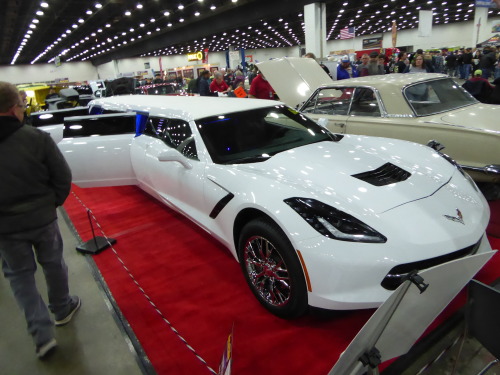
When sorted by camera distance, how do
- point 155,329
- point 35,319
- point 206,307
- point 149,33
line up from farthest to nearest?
point 149,33 < point 206,307 < point 155,329 < point 35,319

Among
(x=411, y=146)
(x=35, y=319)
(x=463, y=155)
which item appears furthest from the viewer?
(x=463, y=155)

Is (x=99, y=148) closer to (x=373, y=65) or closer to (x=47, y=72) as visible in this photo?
(x=373, y=65)

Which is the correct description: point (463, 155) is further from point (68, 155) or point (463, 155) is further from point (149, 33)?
point (149, 33)

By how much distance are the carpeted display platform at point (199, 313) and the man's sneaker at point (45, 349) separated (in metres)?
0.52

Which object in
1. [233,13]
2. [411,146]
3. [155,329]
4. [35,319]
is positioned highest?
[233,13]

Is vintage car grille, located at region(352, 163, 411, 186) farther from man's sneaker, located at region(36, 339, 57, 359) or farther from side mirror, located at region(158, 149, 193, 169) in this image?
man's sneaker, located at region(36, 339, 57, 359)

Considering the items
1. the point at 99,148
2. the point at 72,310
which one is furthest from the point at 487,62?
the point at 72,310

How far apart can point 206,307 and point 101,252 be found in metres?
1.60

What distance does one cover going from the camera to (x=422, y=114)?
4074 mm

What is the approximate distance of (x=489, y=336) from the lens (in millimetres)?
1293

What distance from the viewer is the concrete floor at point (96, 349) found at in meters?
2.04

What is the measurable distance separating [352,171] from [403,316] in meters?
1.51

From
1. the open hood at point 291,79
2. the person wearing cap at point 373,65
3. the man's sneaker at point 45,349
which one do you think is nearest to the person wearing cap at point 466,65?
the person wearing cap at point 373,65

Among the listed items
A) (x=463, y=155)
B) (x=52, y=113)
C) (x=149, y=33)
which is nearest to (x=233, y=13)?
(x=149, y=33)
